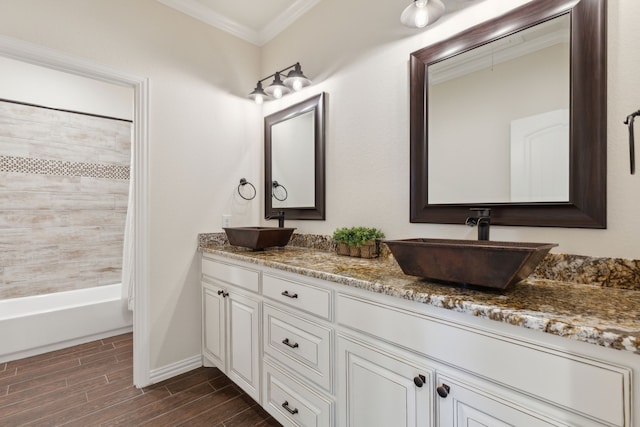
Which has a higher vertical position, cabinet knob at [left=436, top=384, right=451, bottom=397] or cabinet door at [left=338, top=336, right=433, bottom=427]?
cabinet knob at [left=436, top=384, right=451, bottom=397]

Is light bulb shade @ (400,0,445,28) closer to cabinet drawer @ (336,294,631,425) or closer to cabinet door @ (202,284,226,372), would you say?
cabinet drawer @ (336,294,631,425)

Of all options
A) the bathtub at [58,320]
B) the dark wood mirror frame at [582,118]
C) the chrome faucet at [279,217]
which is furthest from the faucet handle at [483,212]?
the bathtub at [58,320]

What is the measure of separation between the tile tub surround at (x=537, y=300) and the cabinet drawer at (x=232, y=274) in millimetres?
311

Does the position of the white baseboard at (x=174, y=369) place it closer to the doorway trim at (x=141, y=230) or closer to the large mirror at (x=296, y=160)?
the doorway trim at (x=141, y=230)

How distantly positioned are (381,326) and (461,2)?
151cm

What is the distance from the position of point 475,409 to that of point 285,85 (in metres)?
2.11

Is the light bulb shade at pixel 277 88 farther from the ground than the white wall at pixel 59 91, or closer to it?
closer to it

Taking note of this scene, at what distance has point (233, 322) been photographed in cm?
190

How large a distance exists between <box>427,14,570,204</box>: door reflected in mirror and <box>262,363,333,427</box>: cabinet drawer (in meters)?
1.10

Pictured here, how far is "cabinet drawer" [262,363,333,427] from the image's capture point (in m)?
1.35

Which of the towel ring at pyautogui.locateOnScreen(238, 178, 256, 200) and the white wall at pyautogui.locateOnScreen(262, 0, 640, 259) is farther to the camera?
the towel ring at pyautogui.locateOnScreen(238, 178, 256, 200)

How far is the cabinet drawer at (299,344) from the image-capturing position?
133 centimetres

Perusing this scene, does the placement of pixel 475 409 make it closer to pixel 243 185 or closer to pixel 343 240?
pixel 343 240

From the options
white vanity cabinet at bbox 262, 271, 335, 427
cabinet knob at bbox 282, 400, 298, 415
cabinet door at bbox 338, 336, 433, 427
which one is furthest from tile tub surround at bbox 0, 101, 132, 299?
cabinet door at bbox 338, 336, 433, 427
